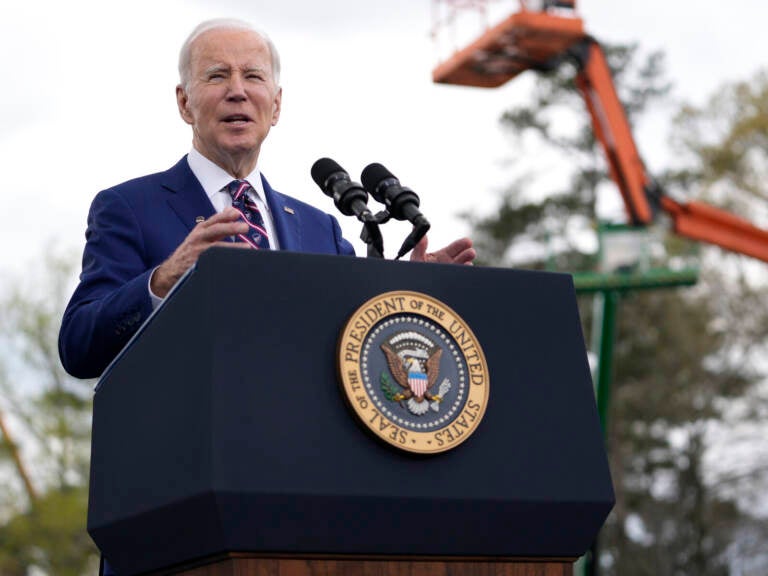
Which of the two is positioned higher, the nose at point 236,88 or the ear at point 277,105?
the ear at point 277,105

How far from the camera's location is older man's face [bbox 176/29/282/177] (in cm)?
316

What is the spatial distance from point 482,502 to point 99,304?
35.1 inches

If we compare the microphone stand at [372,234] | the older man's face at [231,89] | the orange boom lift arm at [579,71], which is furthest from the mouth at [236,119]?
the orange boom lift arm at [579,71]

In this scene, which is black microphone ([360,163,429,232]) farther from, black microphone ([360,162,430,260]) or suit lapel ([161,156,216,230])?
suit lapel ([161,156,216,230])

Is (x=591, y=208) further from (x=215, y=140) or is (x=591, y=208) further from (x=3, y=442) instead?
(x=215, y=140)

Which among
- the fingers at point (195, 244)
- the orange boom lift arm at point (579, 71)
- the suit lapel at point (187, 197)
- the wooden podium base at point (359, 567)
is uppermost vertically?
the orange boom lift arm at point (579, 71)

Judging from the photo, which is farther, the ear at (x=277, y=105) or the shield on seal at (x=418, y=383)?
the ear at (x=277, y=105)

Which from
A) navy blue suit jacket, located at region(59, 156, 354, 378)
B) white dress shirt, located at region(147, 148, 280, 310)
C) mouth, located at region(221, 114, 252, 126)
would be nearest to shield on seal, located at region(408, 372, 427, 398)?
navy blue suit jacket, located at region(59, 156, 354, 378)

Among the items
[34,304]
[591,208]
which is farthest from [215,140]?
[591,208]

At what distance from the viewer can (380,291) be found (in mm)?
2484

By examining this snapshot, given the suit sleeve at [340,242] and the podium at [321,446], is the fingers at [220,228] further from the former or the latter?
the suit sleeve at [340,242]

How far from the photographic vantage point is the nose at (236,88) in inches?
124

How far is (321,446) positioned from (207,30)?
1.24 meters

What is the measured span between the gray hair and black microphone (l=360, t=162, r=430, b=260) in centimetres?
39
